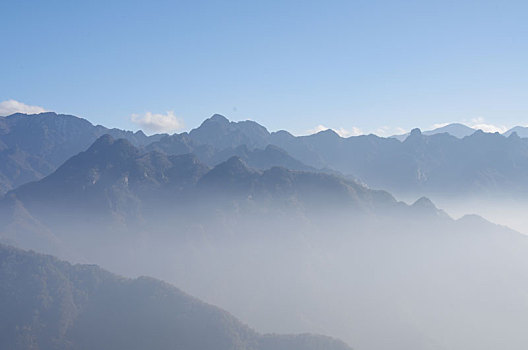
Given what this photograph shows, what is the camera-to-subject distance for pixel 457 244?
188750mm

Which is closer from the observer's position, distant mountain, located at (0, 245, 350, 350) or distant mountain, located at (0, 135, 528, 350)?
distant mountain, located at (0, 245, 350, 350)

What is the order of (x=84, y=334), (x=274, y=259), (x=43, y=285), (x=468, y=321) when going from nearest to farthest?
1. (x=84, y=334)
2. (x=43, y=285)
3. (x=468, y=321)
4. (x=274, y=259)

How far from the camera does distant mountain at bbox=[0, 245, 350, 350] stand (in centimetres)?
10281

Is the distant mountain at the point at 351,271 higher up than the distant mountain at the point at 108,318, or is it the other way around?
the distant mountain at the point at 351,271

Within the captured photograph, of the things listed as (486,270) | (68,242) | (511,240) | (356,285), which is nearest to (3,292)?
(68,242)

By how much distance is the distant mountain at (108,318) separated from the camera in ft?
337

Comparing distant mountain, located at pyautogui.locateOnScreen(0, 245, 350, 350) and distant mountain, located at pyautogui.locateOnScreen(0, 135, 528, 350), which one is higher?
distant mountain, located at pyautogui.locateOnScreen(0, 135, 528, 350)

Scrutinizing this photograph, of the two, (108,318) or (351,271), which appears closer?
(108,318)

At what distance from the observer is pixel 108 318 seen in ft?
358

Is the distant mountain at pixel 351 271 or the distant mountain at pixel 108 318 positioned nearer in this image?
the distant mountain at pixel 108 318

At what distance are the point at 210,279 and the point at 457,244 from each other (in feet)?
334

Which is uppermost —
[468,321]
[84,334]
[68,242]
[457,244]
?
[457,244]

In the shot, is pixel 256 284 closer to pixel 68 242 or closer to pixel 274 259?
pixel 274 259

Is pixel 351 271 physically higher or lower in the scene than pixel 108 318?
higher
